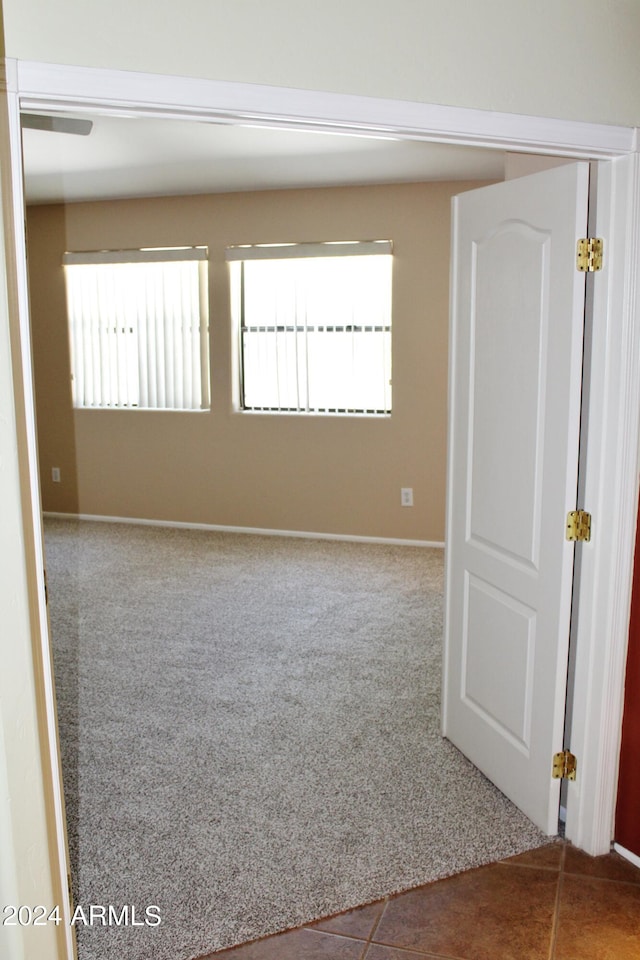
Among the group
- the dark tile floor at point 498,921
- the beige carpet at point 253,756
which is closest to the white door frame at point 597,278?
the dark tile floor at point 498,921

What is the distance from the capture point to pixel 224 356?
20.7ft

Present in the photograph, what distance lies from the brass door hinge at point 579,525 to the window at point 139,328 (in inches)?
174

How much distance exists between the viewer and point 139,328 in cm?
655

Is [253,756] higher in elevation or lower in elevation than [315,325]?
lower

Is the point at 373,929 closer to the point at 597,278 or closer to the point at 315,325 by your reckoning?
the point at 597,278

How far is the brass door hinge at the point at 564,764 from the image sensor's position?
2.50 meters

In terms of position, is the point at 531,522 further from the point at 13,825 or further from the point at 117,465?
the point at 117,465

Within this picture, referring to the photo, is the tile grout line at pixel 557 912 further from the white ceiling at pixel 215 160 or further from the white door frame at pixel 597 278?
the white ceiling at pixel 215 160

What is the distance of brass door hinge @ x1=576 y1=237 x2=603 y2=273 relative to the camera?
2.28 m

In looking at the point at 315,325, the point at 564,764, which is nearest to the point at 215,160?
the point at 315,325

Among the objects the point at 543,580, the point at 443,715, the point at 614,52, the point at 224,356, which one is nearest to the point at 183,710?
the point at 443,715

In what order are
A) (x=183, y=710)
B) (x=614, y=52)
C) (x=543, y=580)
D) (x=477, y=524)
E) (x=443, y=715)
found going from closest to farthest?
1. (x=614, y=52)
2. (x=543, y=580)
3. (x=477, y=524)
4. (x=443, y=715)
5. (x=183, y=710)

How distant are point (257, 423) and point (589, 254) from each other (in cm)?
419

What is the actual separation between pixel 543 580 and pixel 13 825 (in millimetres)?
1597
